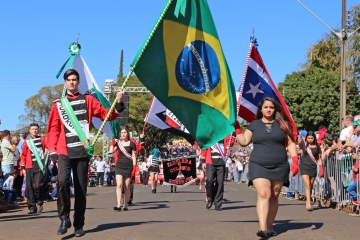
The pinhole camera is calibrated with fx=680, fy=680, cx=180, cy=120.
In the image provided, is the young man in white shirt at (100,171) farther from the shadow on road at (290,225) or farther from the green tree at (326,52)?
the shadow on road at (290,225)

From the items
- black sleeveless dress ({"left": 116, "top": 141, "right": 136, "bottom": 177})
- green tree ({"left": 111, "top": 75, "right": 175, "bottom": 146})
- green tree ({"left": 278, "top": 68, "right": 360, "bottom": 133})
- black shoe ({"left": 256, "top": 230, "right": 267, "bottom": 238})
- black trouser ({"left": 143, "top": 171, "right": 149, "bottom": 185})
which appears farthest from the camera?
green tree ({"left": 111, "top": 75, "right": 175, "bottom": 146})

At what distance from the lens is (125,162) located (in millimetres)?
14430

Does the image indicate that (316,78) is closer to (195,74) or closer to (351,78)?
(351,78)

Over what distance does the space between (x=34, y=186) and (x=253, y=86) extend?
16.5 ft

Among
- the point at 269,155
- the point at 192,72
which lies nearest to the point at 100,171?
the point at 192,72

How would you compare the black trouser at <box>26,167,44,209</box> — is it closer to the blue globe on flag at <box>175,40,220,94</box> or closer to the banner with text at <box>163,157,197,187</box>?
the blue globe on flag at <box>175,40,220,94</box>

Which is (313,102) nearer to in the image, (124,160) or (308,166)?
(308,166)

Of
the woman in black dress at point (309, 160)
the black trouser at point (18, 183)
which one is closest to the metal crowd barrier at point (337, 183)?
the woman in black dress at point (309, 160)

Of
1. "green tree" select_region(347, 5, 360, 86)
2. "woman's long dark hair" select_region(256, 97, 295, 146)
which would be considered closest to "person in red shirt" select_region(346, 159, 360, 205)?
"woman's long dark hair" select_region(256, 97, 295, 146)

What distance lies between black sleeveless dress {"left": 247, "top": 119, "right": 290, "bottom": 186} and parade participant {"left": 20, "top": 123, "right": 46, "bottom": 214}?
6473 mm

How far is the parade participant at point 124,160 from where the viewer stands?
14305 mm

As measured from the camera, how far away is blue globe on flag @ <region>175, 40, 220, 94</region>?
9.30 m

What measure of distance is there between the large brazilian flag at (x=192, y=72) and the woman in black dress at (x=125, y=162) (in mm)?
5177

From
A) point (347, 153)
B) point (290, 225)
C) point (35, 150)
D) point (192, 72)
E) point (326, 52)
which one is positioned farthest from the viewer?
point (326, 52)
